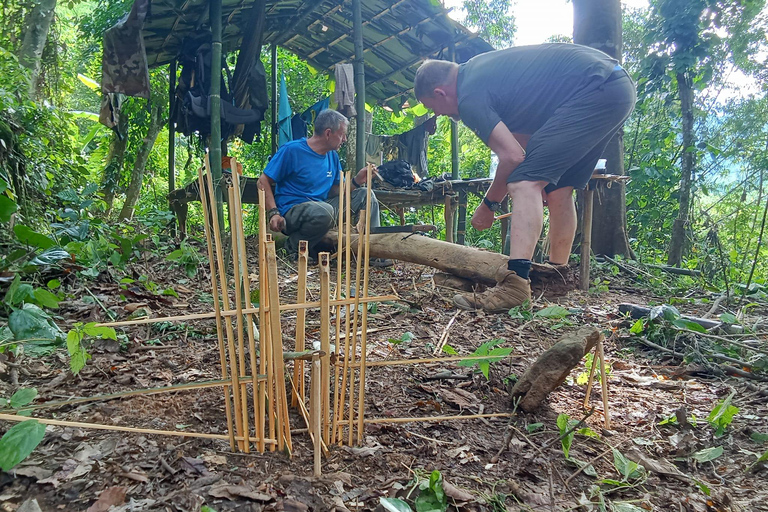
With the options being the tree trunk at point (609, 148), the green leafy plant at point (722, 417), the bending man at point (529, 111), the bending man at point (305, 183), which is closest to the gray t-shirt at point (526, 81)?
the bending man at point (529, 111)

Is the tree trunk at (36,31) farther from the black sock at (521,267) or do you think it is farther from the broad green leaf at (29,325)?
the black sock at (521,267)

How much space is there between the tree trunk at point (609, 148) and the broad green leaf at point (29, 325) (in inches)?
179

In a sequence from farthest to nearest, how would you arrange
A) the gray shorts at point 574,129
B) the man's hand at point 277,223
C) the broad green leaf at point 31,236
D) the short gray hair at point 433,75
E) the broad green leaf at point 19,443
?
the man's hand at point 277,223 → the short gray hair at point 433,75 → the gray shorts at point 574,129 → the broad green leaf at point 31,236 → the broad green leaf at point 19,443

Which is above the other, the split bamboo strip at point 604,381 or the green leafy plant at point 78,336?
the green leafy plant at point 78,336

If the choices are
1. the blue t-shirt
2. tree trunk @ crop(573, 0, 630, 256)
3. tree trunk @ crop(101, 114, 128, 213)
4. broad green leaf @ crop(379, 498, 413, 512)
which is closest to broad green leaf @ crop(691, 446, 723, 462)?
broad green leaf @ crop(379, 498, 413, 512)

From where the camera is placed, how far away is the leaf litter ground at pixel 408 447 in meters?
0.84

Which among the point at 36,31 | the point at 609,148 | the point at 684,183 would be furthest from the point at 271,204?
the point at 36,31

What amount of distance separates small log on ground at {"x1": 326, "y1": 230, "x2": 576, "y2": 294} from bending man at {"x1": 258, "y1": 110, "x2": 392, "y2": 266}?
1.46 ft

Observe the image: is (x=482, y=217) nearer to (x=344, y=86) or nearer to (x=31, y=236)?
(x=31, y=236)

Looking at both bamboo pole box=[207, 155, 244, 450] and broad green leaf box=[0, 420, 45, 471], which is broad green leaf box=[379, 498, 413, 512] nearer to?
bamboo pole box=[207, 155, 244, 450]

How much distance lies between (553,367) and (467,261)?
1582mm

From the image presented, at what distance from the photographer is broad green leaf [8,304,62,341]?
115 cm

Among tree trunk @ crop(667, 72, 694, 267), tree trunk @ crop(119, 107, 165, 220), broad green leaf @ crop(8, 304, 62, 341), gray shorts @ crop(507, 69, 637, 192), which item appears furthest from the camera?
tree trunk @ crop(119, 107, 165, 220)

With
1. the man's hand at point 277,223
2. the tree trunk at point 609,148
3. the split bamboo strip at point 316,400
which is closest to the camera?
the split bamboo strip at point 316,400
